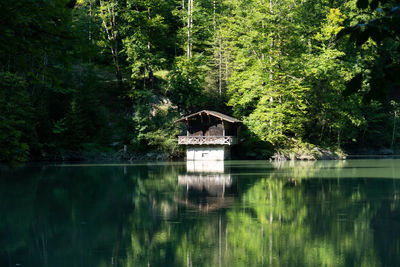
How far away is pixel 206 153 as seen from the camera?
3328 centimetres

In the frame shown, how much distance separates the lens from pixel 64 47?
469 cm

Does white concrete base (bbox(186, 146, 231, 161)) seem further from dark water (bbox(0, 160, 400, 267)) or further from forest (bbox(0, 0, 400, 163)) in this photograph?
Result: dark water (bbox(0, 160, 400, 267))

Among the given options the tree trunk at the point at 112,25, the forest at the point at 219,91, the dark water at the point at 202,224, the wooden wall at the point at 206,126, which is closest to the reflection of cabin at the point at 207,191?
the dark water at the point at 202,224

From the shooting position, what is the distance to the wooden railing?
32.2 meters

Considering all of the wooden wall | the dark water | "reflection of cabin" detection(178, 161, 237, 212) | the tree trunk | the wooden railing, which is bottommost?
the dark water

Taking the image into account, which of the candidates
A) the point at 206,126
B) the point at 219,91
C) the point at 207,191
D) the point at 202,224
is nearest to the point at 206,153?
the point at 206,126

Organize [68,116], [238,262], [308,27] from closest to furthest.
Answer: [238,262] → [68,116] → [308,27]

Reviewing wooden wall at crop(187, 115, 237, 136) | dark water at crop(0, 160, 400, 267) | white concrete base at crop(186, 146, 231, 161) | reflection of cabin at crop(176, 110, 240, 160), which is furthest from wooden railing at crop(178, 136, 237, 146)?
dark water at crop(0, 160, 400, 267)

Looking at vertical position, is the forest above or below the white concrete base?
above

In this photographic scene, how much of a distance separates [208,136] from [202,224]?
938 inches

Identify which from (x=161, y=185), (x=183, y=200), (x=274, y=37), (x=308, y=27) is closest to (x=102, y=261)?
(x=183, y=200)

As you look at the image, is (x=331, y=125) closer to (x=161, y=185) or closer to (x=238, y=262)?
(x=161, y=185)

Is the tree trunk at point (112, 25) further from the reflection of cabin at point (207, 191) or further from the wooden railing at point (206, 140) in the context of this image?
the reflection of cabin at point (207, 191)

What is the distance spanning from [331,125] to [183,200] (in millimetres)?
25557
